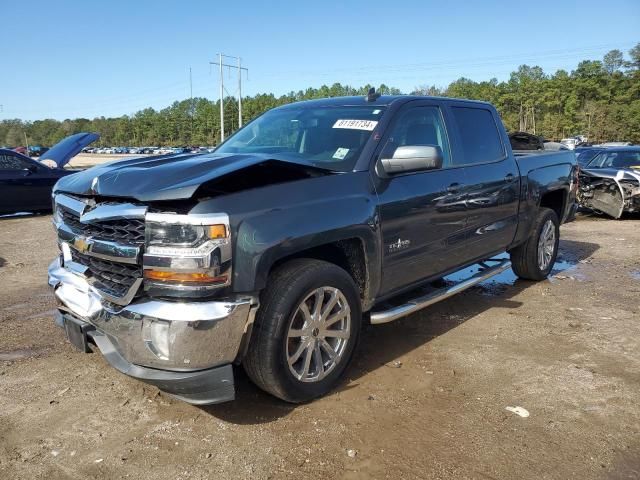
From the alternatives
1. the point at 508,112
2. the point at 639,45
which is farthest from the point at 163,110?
the point at 639,45

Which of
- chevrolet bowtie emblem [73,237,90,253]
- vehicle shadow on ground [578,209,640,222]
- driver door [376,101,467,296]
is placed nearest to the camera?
chevrolet bowtie emblem [73,237,90,253]

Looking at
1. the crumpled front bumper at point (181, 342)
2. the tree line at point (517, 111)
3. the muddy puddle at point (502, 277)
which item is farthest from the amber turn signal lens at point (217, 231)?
the tree line at point (517, 111)

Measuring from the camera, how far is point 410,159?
3.44 metres

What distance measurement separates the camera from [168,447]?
9.08 ft

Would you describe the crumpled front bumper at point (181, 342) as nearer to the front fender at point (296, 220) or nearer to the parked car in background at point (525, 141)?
the front fender at point (296, 220)

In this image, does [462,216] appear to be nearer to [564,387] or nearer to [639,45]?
[564,387]

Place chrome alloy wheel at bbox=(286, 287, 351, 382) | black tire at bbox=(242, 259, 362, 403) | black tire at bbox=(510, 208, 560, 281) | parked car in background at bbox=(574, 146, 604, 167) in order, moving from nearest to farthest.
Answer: black tire at bbox=(242, 259, 362, 403) → chrome alloy wheel at bbox=(286, 287, 351, 382) → black tire at bbox=(510, 208, 560, 281) → parked car in background at bbox=(574, 146, 604, 167)

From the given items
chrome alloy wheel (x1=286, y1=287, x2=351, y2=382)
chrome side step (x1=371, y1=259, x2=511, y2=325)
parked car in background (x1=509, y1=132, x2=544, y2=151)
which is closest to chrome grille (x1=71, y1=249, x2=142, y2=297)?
chrome alloy wheel (x1=286, y1=287, x2=351, y2=382)

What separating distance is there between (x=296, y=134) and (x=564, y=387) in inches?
106

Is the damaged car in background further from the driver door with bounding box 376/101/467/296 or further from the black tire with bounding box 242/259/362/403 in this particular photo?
the black tire with bounding box 242/259/362/403

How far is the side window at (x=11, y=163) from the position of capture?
36.3 feet

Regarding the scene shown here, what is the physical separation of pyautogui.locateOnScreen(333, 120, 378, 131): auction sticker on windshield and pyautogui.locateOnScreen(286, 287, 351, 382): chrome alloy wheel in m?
1.30

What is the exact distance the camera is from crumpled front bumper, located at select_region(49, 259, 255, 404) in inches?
101

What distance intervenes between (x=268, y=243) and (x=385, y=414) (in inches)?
51.1
